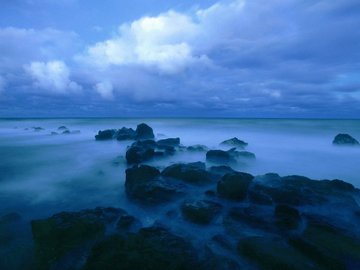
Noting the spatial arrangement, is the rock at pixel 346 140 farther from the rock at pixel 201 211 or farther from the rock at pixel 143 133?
the rock at pixel 201 211

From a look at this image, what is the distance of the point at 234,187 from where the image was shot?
7.30 metres

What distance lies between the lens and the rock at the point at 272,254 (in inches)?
169

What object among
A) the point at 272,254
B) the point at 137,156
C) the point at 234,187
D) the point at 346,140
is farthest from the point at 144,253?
the point at 346,140

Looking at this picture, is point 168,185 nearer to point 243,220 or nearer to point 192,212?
point 192,212

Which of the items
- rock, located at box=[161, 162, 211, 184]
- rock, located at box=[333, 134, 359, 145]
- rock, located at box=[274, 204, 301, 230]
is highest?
rock, located at box=[333, 134, 359, 145]

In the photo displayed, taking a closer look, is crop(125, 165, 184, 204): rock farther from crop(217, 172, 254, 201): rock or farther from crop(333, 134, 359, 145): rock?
crop(333, 134, 359, 145): rock

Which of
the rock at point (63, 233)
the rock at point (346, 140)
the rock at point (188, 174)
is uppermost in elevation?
the rock at point (346, 140)

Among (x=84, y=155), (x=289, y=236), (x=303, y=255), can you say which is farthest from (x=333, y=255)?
(x=84, y=155)

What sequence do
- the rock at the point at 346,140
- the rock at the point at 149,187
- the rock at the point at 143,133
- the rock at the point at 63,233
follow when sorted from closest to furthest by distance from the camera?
the rock at the point at 63,233 < the rock at the point at 149,187 < the rock at the point at 346,140 < the rock at the point at 143,133

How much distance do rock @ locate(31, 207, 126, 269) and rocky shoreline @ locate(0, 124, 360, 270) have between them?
20mm

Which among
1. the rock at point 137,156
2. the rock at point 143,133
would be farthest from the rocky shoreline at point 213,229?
the rock at point 143,133

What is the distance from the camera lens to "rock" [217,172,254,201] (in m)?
7.24

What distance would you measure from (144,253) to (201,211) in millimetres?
2169

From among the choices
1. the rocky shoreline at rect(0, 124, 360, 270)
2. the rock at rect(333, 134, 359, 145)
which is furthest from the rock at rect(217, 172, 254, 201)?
the rock at rect(333, 134, 359, 145)
